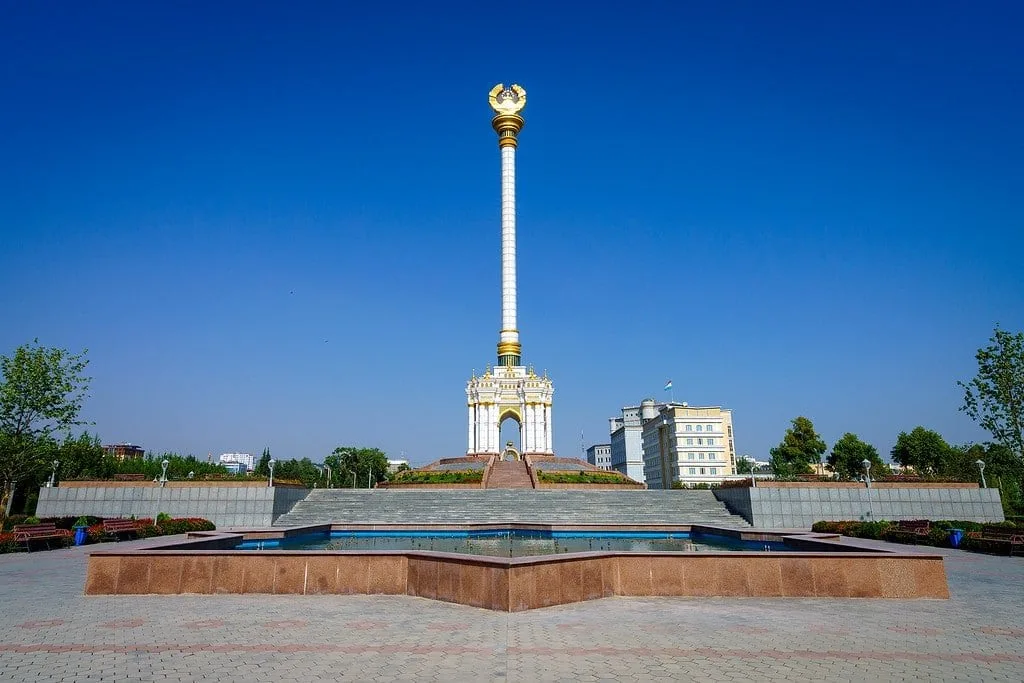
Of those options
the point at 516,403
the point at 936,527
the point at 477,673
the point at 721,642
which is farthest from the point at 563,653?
the point at 516,403

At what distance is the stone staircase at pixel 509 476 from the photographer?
3894 cm

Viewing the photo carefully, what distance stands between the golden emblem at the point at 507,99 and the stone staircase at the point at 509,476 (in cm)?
4257

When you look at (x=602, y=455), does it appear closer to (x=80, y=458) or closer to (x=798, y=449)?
(x=798, y=449)

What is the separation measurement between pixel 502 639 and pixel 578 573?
283 cm

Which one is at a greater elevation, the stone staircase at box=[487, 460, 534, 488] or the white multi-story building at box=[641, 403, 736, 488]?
the white multi-story building at box=[641, 403, 736, 488]

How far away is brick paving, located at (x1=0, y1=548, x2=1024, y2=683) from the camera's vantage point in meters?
6.48

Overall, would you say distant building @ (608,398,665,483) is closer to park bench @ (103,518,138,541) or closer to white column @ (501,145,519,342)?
white column @ (501,145,519,342)

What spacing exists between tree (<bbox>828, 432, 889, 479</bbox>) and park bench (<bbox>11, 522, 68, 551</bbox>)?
6234 cm

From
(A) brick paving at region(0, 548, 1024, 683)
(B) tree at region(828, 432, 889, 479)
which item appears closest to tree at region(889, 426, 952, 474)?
(B) tree at region(828, 432, 889, 479)

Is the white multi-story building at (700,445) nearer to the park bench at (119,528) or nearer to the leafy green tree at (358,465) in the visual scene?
the leafy green tree at (358,465)

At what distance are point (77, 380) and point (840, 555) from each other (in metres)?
27.3

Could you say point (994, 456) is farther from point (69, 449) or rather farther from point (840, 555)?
point (69, 449)

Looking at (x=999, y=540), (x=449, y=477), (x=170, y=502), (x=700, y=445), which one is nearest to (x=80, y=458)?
(x=170, y=502)

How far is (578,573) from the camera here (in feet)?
34.0
